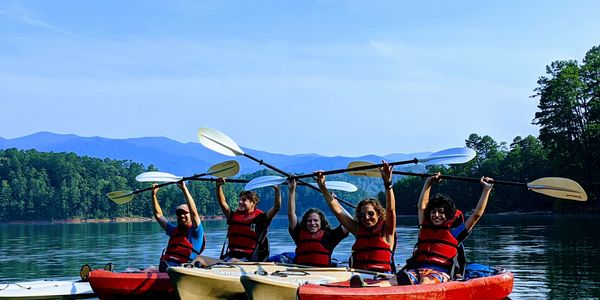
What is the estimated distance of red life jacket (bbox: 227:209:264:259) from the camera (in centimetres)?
1191

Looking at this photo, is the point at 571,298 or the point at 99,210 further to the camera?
the point at 99,210

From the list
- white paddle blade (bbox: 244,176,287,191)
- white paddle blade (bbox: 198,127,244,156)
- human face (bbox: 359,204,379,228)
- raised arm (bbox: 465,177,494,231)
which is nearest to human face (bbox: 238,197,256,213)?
white paddle blade (bbox: 244,176,287,191)

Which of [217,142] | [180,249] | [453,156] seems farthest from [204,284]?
[453,156]

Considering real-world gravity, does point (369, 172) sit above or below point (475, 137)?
below

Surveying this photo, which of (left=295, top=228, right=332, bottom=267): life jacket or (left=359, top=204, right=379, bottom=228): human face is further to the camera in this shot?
(left=295, top=228, right=332, bottom=267): life jacket

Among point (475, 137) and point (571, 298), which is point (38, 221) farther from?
Result: point (571, 298)

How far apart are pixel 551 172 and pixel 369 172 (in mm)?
53500

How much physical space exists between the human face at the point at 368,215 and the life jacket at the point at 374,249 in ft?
0.28

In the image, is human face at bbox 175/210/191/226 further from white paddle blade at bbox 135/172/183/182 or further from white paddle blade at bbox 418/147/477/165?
white paddle blade at bbox 418/147/477/165

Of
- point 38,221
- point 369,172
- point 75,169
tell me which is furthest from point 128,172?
point 369,172

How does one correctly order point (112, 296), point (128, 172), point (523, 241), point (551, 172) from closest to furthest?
1. point (112, 296)
2. point (523, 241)
3. point (551, 172)
4. point (128, 172)

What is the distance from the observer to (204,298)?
955cm

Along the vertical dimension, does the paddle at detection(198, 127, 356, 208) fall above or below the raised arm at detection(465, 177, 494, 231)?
above

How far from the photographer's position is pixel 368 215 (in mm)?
9883
